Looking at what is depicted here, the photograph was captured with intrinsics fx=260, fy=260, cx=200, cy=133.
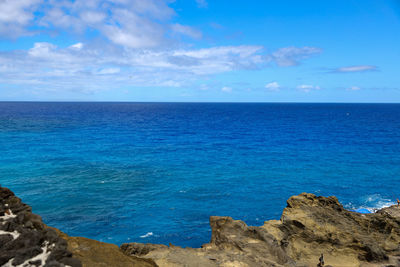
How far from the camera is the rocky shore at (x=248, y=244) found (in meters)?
8.23

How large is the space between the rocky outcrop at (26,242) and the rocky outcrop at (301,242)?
181 inches

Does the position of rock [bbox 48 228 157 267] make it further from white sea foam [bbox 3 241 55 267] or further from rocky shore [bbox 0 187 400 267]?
white sea foam [bbox 3 241 55 267]

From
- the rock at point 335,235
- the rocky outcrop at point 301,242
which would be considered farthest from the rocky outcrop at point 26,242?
the rock at point 335,235

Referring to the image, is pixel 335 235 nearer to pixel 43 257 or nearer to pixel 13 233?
pixel 43 257

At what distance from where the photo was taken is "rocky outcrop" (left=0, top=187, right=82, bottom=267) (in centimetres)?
766

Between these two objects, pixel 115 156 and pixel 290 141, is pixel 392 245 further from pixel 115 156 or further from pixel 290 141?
pixel 290 141

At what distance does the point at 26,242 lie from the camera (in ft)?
26.3

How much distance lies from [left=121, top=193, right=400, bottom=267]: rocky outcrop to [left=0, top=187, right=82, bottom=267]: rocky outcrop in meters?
4.59

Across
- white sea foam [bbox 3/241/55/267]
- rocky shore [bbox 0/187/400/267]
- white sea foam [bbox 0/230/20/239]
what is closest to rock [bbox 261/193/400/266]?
rocky shore [bbox 0/187/400/267]

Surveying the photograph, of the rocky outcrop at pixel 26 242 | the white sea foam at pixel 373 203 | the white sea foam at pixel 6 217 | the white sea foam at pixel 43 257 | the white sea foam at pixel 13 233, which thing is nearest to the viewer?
the white sea foam at pixel 43 257

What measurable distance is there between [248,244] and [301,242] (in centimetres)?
449

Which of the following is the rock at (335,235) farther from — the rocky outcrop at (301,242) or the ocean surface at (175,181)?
the ocean surface at (175,181)

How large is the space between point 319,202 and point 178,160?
3384 centimetres

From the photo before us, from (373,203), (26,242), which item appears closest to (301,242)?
(26,242)
